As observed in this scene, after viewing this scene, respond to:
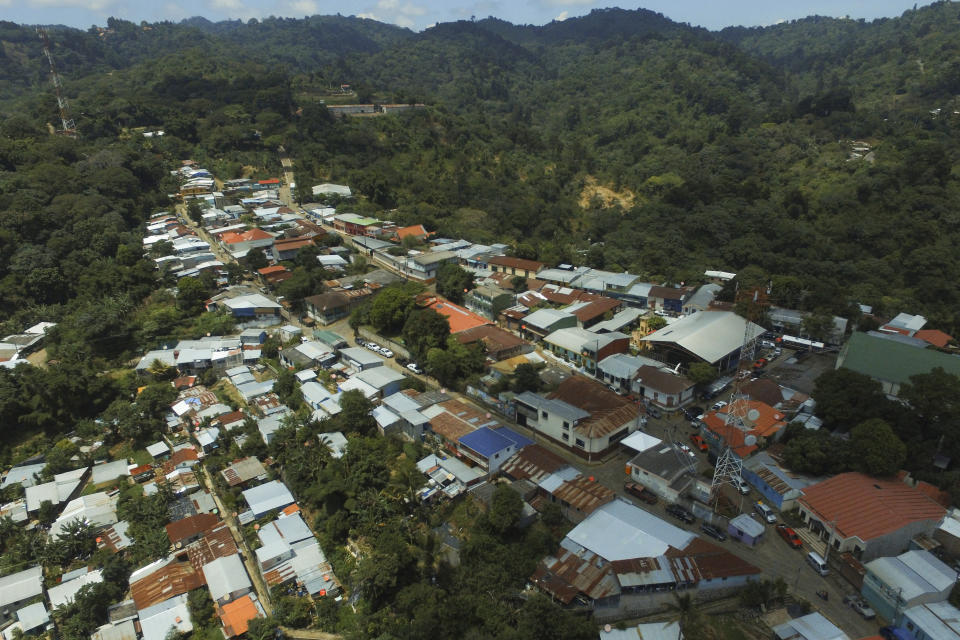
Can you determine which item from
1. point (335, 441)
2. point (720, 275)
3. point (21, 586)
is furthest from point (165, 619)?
point (720, 275)

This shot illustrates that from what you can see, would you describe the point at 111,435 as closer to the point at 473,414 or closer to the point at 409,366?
the point at 409,366

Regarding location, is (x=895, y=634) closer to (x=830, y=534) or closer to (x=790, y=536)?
(x=830, y=534)

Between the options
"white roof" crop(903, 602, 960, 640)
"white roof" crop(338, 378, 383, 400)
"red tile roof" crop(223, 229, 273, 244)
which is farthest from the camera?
"red tile roof" crop(223, 229, 273, 244)

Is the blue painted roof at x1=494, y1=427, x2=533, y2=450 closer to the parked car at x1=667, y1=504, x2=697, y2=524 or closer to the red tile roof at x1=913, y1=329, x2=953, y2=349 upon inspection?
the parked car at x1=667, y1=504, x2=697, y2=524

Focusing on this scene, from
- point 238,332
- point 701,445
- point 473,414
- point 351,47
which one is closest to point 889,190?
point 701,445

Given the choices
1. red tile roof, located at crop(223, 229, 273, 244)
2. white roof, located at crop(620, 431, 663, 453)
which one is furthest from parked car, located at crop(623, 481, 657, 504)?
red tile roof, located at crop(223, 229, 273, 244)
